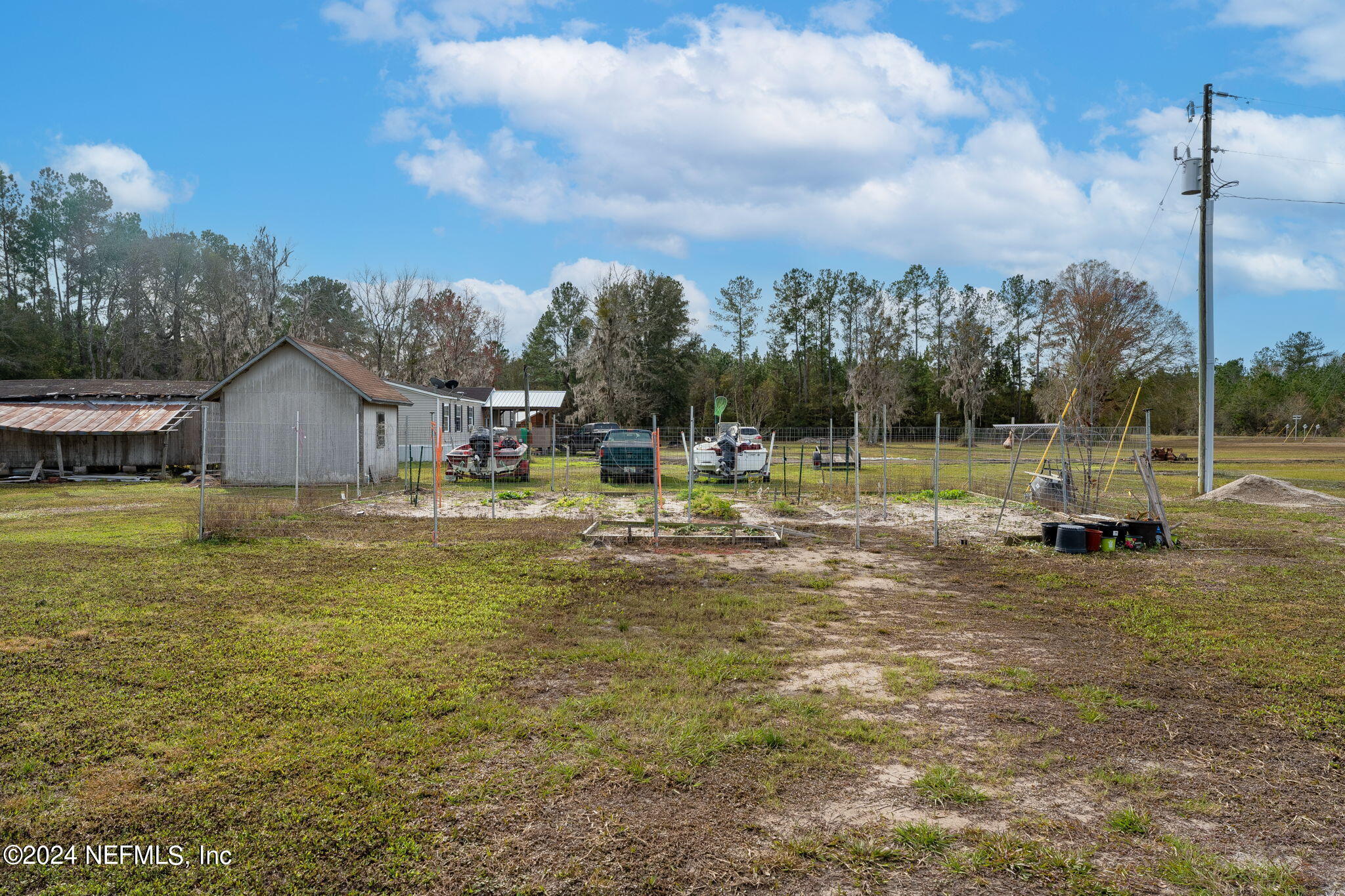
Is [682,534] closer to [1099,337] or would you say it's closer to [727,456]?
[727,456]

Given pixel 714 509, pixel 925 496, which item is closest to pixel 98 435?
pixel 714 509

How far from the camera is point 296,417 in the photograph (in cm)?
2445

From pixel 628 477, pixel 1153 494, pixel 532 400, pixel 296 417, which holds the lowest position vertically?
pixel 628 477

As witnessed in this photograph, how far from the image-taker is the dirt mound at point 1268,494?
19.7 m

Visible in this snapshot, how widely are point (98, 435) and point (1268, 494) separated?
3787cm

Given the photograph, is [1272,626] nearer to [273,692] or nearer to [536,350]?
[273,692]

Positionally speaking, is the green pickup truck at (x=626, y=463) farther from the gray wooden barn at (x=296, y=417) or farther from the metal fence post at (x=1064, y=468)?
the metal fence post at (x=1064, y=468)

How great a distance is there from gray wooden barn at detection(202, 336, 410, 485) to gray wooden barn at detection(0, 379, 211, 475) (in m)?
3.19

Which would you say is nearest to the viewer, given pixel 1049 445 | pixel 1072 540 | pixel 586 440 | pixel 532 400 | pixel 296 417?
pixel 1072 540

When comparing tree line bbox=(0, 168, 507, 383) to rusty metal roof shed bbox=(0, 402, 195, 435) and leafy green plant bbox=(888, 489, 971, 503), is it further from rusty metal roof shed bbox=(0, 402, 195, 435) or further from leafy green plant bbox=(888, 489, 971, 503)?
leafy green plant bbox=(888, 489, 971, 503)

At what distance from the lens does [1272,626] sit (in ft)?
25.8

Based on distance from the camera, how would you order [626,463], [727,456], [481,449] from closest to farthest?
[626,463] → [727,456] → [481,449]

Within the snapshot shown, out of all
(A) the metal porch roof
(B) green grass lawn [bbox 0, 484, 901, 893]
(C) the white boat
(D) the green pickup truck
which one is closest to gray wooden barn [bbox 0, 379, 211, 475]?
(D) the green pickup truck

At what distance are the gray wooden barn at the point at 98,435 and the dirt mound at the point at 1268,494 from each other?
107 feet
